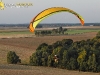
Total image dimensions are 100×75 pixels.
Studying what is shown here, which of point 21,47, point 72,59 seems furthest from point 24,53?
point 72,59

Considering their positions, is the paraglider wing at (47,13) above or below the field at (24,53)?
above

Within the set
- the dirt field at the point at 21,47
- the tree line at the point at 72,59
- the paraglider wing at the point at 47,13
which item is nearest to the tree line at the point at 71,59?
the tree line at the point at 72,59

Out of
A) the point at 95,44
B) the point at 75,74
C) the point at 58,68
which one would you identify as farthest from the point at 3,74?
the point at 95,44

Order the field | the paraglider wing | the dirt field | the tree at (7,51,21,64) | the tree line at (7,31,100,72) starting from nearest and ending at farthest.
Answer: the paraglider wing → the field → the tree line at (7,31,100,72) → the tree at (7,51,21,64) → the dirt field

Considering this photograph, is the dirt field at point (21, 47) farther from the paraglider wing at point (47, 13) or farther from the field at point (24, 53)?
the paraglider wing at point (47, 13)

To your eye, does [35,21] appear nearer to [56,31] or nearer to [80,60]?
[80,60]

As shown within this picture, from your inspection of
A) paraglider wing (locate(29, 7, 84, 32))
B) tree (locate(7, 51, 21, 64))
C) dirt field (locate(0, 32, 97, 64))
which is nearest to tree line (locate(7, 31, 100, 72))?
tree (locate(7, 51, 21, 64))

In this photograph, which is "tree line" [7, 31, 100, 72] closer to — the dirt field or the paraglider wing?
the dirt field

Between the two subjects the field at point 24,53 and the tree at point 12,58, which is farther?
the tree at point 12,58

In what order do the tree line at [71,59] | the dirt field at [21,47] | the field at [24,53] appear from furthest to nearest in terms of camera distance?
the dirt field at [21,47], the tree line at [71,59], the field at [24,53]

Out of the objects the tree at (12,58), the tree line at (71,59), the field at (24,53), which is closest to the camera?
the field at (24,53)

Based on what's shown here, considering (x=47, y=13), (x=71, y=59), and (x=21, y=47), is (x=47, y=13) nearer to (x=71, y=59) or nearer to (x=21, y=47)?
(x=71, y=59)
